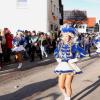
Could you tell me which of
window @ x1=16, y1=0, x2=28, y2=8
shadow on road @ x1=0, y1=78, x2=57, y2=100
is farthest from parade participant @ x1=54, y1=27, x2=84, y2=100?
window @ x1=16, y1=0, x2=28, y2=8

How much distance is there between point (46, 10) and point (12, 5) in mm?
2987

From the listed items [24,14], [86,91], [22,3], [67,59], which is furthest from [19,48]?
[22,3]

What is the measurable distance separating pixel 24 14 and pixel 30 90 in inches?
919

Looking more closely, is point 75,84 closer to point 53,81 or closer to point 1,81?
point 53,81

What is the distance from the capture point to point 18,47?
56.4ft

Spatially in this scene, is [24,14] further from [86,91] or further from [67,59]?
[67,59]

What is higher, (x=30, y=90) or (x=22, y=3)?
(x=22, y=3)

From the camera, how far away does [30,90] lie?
11.2 meters

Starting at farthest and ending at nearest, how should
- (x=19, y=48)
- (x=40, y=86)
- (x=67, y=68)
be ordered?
(x=19, y=48)
(x=40, y=86)
(x=67, y=68)

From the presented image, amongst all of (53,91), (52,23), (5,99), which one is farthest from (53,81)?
(52,23)

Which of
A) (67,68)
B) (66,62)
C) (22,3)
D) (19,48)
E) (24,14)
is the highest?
(22,3)

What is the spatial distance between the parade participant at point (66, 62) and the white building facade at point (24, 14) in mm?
24894

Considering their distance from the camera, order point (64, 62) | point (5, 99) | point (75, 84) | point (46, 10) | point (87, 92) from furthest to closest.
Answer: point (46, 10)
point (75, 84)
point (87, 92)
point (5, 99)
point (64, 62)

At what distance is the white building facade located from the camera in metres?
34.0
